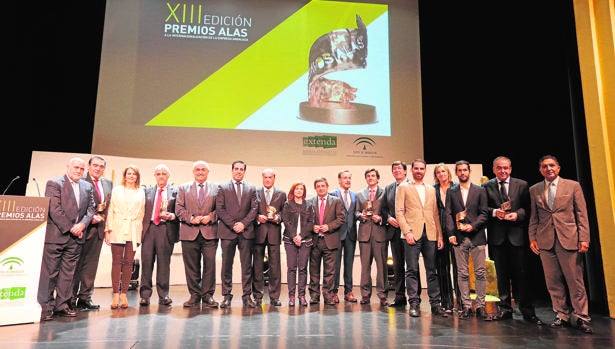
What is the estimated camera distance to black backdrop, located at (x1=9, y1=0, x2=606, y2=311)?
5.62 metres

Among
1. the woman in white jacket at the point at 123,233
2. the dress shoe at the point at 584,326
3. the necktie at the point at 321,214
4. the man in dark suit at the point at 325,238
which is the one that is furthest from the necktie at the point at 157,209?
the dress shoe at the point at 584,326

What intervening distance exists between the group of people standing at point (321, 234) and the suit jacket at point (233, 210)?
0.04 feet

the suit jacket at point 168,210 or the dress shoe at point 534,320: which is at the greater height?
the suit jacket at point 168,210

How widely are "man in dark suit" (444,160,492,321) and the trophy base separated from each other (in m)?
3.24

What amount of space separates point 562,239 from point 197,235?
138 inches

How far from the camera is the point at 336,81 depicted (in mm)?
6859

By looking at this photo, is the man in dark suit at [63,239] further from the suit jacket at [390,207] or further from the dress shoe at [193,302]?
the suit jacket at [390,207]

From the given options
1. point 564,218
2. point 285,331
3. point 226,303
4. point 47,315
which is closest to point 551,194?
point 564,218

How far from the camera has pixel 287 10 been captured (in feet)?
23.1

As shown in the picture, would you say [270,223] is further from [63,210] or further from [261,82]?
[261,82]

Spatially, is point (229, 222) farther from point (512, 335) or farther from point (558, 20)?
point (558, 20)

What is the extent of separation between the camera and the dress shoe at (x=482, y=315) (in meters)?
3.44

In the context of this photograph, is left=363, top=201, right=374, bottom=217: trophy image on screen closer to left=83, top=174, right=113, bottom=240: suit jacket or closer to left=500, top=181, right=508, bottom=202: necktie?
left=500, top=181, right=508, bottom=202: necktie

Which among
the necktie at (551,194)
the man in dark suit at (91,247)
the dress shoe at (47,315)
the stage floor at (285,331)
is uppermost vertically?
the necktie at (551,194)
